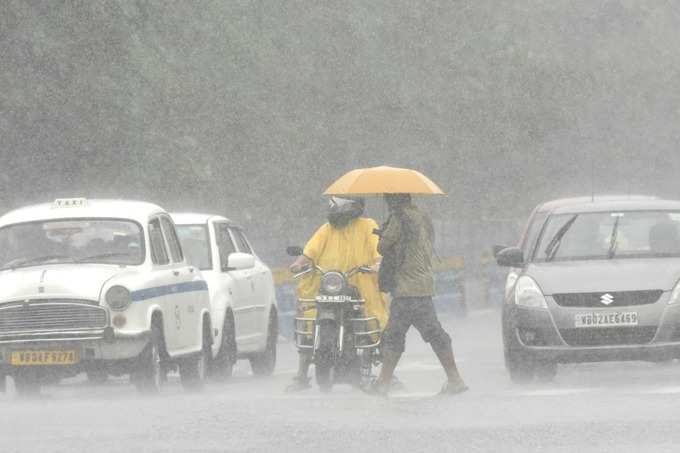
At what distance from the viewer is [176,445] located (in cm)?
1130

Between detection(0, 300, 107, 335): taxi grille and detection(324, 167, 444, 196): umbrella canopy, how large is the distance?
224 cm

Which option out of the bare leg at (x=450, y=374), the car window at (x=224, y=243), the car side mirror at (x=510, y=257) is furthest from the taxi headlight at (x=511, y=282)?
the car window at (x=224, y=243)

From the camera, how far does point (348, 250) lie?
16.8 meters

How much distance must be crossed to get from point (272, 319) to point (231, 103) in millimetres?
12546

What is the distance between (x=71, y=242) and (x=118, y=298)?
4.05 ft

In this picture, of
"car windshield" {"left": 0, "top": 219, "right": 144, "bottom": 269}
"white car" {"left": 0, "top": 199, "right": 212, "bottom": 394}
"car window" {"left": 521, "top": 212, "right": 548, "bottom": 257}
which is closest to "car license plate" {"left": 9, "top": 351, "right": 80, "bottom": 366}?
"white car" {"left": 0, "top": 199, "right": 212, "bottom": 394}

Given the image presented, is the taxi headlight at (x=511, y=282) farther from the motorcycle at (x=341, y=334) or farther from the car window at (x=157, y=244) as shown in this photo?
the car window at (x=157, y=244)

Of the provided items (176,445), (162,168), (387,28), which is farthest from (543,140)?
(176,445)

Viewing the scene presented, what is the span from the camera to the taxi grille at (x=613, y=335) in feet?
53.6

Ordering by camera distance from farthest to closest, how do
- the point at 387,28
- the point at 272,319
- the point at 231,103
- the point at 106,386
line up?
the point at 387,28 → the point at 231,103 → the point at 272,319 → the point at 106,386

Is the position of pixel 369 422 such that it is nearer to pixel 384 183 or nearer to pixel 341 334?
pixel 341 334


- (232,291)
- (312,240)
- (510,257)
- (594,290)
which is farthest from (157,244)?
(594,290)

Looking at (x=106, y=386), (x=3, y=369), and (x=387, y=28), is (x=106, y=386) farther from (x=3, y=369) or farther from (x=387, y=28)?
(x=387, y=28)

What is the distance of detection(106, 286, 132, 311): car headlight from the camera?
1597cm
